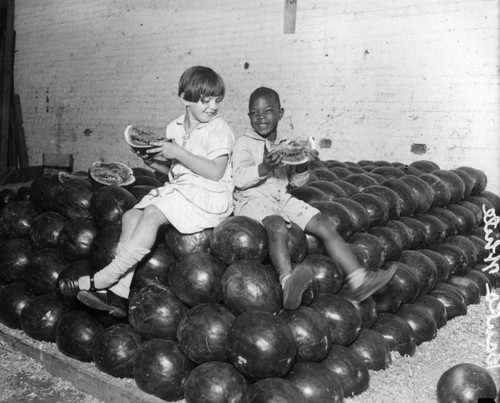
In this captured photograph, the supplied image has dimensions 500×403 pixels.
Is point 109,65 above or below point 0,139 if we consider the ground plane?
above

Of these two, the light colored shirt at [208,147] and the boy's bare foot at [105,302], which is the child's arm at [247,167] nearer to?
the light colored shirt at [208,147]

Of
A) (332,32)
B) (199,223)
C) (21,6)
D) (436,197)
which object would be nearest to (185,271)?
(199,223)

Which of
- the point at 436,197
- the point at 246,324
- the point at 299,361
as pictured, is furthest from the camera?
the point at 436,197

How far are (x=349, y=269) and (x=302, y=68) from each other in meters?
6.89

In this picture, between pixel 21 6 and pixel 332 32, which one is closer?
pixel 332 32

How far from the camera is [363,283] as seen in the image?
13.7 ft

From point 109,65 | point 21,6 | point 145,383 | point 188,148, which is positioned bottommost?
point 145,383

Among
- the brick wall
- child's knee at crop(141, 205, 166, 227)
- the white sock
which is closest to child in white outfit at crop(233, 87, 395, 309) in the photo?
child's knee at crop(141, 205, 166, 227)

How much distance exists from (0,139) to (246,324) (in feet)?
43.8

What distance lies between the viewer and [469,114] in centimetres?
860

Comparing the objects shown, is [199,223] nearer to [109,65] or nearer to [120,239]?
[120,239]

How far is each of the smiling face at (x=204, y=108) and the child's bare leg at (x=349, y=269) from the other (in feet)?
3.88

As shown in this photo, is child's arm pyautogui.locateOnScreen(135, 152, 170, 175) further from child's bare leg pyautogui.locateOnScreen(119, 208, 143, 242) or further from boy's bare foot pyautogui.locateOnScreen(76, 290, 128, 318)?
boy's bare foot pyautogui.locateOnScreen(76, 290, 128, 318)

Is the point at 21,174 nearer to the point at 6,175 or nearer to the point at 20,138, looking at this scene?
the point at 6,175
